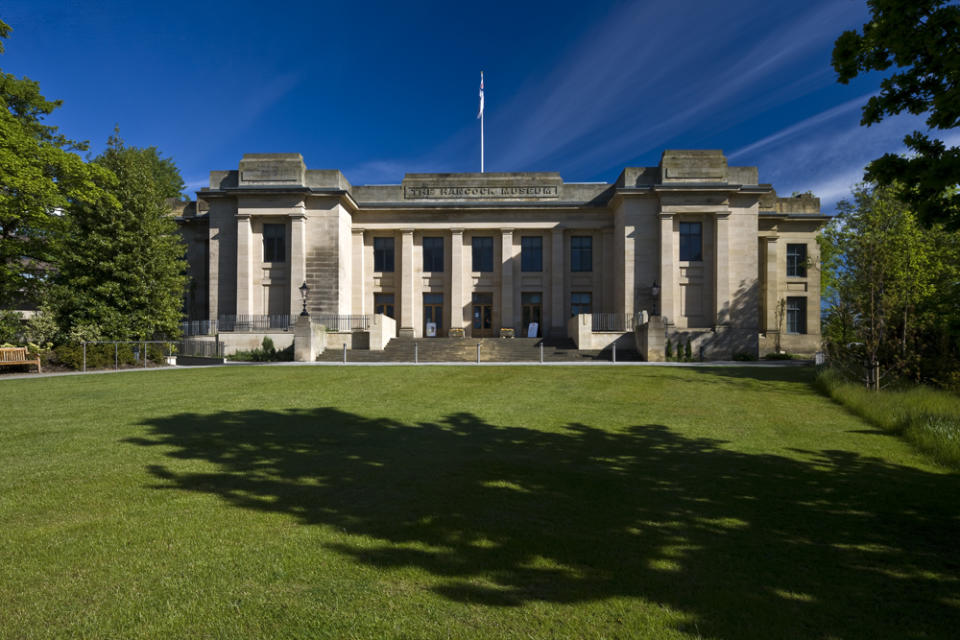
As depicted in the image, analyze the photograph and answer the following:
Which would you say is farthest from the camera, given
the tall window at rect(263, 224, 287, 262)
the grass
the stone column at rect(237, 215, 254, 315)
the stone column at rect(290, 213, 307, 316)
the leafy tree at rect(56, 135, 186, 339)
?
the tall window at rect(263, 224, 287, 262)

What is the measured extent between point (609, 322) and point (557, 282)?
5.51 m

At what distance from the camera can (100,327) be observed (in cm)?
2238

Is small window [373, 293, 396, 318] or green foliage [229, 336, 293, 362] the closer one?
green foliage [229, 336, 293, 362]

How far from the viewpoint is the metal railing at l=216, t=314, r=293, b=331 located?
101 ft

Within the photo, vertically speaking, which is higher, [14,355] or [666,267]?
[666,267]

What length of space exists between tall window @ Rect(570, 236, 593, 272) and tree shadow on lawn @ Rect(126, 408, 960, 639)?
27866 mm

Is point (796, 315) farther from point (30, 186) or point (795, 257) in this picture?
point (30, 186)

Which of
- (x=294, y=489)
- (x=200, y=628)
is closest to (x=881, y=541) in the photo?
(x=200, y=628)

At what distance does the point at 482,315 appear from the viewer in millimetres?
34969

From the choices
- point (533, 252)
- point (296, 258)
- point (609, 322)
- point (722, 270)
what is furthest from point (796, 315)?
point (296, 258)

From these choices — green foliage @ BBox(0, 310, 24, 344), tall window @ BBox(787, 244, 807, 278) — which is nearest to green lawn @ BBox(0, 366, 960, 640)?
green foliage @ BBox(0, 310, 24, 344)

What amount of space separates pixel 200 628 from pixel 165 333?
27.4 meters

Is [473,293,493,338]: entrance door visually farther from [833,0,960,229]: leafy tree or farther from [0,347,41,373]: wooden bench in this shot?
[833,0,960,229]: leafy tree

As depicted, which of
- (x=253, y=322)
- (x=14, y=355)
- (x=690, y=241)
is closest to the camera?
(x=14, y=355)
